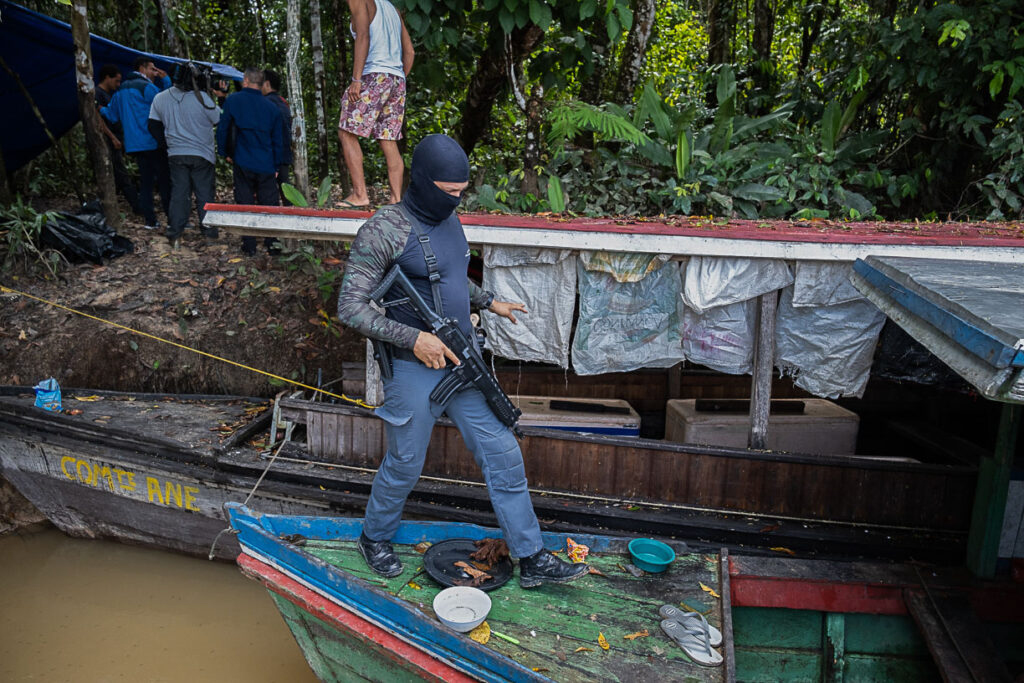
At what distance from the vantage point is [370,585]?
3545 millimetres

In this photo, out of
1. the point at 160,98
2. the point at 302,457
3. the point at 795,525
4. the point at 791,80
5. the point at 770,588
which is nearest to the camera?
the point at 770,588

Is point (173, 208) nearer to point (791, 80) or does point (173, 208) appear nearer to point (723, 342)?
point (723, 342)

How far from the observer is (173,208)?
8.28m

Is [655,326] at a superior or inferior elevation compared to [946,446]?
superior

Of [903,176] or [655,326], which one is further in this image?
[903,176]

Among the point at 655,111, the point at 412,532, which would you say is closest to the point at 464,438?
the point at 412,532

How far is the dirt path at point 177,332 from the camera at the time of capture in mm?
6859

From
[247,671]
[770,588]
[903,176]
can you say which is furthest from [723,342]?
[903,176]

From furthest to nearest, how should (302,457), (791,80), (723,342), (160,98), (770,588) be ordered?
1. (791,80)
2. (160,98)
3. (302,457)
4. (723,342)
5. (770,588)

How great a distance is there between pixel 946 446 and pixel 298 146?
6.98 metres

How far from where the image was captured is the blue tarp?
8.21m

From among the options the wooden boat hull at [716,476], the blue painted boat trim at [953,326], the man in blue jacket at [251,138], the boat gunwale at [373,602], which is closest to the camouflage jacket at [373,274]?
the boat gunwale at [373,602]

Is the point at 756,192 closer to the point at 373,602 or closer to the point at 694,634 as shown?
the point at 694,634

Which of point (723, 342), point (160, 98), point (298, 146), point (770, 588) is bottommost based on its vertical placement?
point (770, 588)
